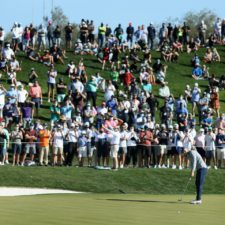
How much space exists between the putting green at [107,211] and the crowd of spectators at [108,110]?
26.7 ft

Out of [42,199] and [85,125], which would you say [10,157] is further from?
[42,199]

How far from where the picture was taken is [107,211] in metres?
24.5

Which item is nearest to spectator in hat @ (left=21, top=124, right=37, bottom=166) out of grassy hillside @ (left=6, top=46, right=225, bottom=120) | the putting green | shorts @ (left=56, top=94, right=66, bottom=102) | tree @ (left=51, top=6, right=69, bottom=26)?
shorts @ (left=56, top=94, right=66, bottom=102)

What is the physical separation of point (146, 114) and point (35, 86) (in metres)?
5.44

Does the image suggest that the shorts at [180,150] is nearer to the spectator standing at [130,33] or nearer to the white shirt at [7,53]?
the white shirt at [7,53]

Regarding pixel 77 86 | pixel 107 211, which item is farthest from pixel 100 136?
pixel 107 211

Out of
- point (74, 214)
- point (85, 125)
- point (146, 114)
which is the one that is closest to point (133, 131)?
point (85, 125)

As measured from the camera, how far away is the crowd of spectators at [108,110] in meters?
38.7

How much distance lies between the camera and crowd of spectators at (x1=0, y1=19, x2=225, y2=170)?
38656mm

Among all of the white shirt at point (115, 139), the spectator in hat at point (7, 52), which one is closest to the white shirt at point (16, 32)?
the spectator in hat at point (7, 52)

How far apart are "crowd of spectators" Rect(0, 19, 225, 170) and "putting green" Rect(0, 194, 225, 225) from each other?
813cm

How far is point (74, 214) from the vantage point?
23.1m

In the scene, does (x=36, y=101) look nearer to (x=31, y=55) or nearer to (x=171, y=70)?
(x=31, y=55)

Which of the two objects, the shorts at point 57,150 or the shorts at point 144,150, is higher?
the shorts at point 144,150
